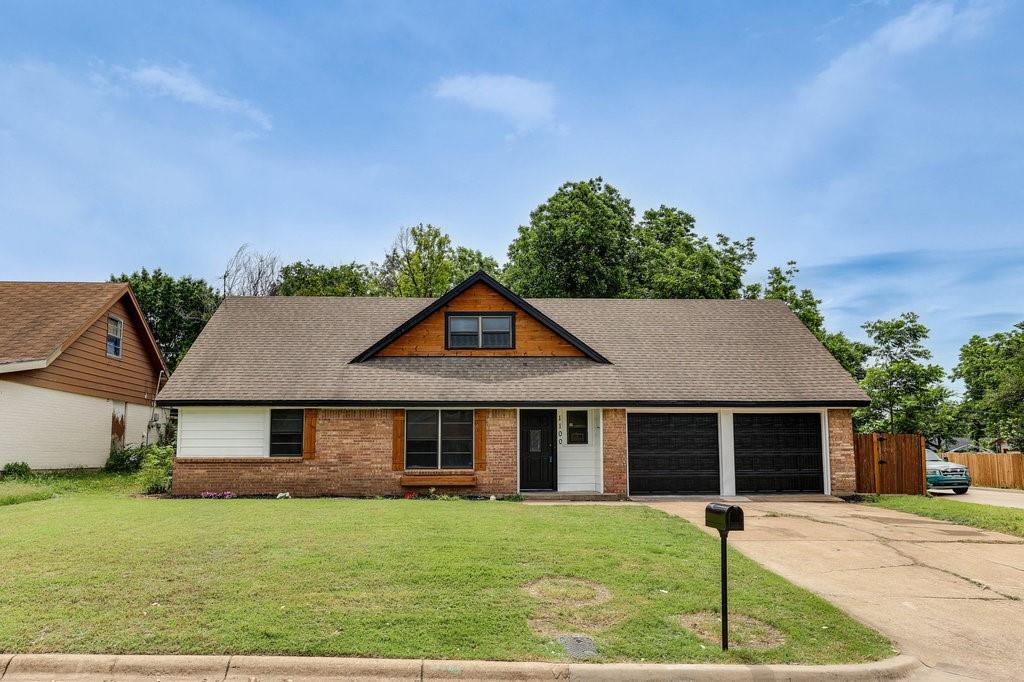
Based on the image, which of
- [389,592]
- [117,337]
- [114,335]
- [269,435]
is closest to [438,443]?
[269,435]

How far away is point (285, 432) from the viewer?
1684 cm

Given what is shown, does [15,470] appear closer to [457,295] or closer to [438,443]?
[438,443]

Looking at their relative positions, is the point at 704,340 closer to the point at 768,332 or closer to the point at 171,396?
the point at 768,332

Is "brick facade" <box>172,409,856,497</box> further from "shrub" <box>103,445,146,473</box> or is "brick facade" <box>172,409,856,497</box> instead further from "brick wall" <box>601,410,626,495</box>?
"shrub" <box>103,445,146,473</box>

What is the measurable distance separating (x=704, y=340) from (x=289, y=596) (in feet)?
52.3

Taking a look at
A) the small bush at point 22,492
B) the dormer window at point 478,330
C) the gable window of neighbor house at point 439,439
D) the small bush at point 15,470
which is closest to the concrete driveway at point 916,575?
the gable window of neighbor house at point 439,439

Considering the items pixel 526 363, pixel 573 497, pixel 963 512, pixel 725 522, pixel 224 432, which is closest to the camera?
pixel 725 522

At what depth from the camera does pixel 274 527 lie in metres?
10.2

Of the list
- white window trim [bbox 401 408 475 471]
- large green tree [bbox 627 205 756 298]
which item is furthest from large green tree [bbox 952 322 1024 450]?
white window trim [bbox 401 408 475 471]

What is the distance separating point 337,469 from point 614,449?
6.73m

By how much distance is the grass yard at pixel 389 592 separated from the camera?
570cm

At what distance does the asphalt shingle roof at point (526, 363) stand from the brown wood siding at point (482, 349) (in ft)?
0.84

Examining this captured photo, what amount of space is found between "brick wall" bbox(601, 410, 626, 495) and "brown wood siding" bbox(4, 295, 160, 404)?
16136 mm

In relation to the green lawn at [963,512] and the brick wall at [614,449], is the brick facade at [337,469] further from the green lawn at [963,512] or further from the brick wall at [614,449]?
the green lawn at [963,512]
